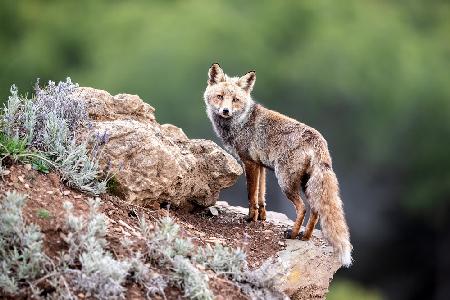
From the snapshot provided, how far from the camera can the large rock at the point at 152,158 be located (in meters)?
6.76

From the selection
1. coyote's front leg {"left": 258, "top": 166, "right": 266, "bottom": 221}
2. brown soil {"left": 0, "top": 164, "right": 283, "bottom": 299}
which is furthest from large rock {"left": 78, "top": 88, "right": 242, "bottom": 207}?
coyote's front leg {"left": 258, "top": 166, "right": 266, "bottom": 221}

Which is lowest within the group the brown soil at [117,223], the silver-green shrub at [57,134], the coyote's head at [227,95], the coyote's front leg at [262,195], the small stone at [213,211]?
the brown soil at [117,223]

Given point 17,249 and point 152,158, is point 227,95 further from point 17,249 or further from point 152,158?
point 17,249

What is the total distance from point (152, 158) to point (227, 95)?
61.2 inches

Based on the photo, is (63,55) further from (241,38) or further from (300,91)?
(300,91)

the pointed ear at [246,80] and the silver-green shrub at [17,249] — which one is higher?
the pointed ear at [246,80]

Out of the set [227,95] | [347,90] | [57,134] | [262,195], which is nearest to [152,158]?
[57,134]

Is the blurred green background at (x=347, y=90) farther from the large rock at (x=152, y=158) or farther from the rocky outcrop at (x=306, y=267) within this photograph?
the rocky outcrop at (x=306, y=267)

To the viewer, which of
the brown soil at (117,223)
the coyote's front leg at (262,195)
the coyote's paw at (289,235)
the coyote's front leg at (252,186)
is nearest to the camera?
the brown soil at (117,223)

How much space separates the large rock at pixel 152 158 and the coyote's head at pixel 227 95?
441 mm

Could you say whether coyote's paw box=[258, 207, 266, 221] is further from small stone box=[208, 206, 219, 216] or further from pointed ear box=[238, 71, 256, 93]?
pointed ear box=[238, 71, 256, 93]

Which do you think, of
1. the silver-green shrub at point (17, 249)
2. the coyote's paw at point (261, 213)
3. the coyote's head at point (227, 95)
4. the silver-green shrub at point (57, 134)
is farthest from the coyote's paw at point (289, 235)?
the silver-green shrub at point (17, 249)

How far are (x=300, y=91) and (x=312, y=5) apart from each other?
6.11m

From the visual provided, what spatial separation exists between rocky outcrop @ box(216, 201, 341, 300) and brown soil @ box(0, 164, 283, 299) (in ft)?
0.58
